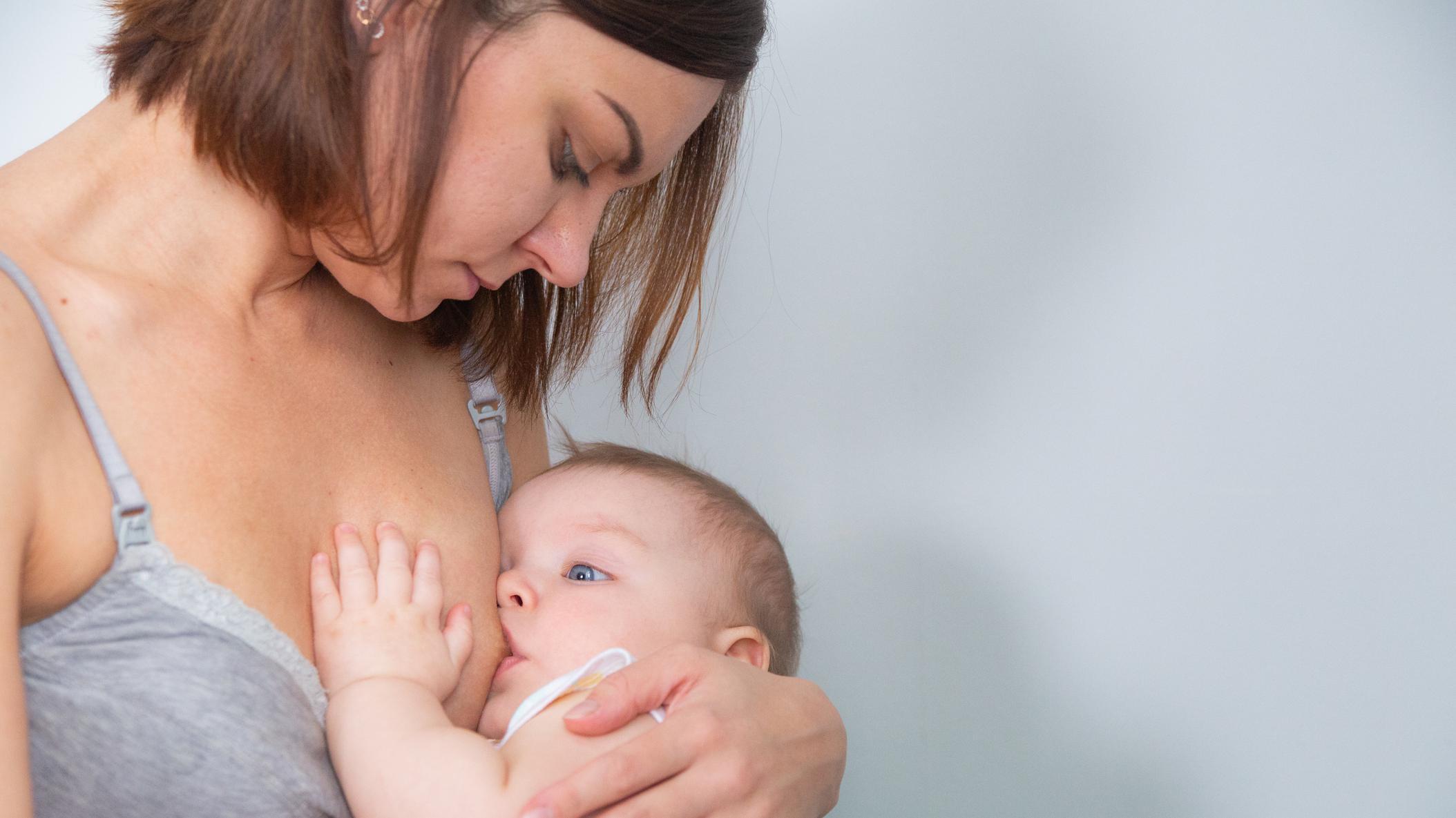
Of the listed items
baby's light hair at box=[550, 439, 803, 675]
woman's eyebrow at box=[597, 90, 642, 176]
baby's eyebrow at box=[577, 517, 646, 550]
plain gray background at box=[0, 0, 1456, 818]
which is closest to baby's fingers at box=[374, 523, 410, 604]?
baby's eyebrow at box=[577, 517, 646, 550]

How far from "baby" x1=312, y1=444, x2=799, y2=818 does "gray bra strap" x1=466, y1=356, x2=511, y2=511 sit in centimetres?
4

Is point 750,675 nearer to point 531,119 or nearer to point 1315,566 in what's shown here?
point 531,119

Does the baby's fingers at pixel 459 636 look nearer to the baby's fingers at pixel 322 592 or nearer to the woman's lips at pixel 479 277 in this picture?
the baby's fingers at pixel 322 592

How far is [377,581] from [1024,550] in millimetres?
1245

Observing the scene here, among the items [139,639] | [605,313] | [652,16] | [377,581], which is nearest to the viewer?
[139,639]

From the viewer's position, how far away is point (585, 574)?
1419 millimetres

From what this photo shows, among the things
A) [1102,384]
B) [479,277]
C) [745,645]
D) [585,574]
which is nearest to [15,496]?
[479,277]

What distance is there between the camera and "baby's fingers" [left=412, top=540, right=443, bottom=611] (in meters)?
1.20

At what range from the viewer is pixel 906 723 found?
2.15 metres

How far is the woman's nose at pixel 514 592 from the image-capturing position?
53.2 inches

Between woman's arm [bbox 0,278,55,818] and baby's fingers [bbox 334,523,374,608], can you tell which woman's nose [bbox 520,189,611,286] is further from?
woman's arm [bbox 0,278,55,818]

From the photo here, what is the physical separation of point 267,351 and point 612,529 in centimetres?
46

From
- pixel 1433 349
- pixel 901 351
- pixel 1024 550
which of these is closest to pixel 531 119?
pixel 901 351

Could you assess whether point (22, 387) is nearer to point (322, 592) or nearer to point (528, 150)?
point (322, 592)
